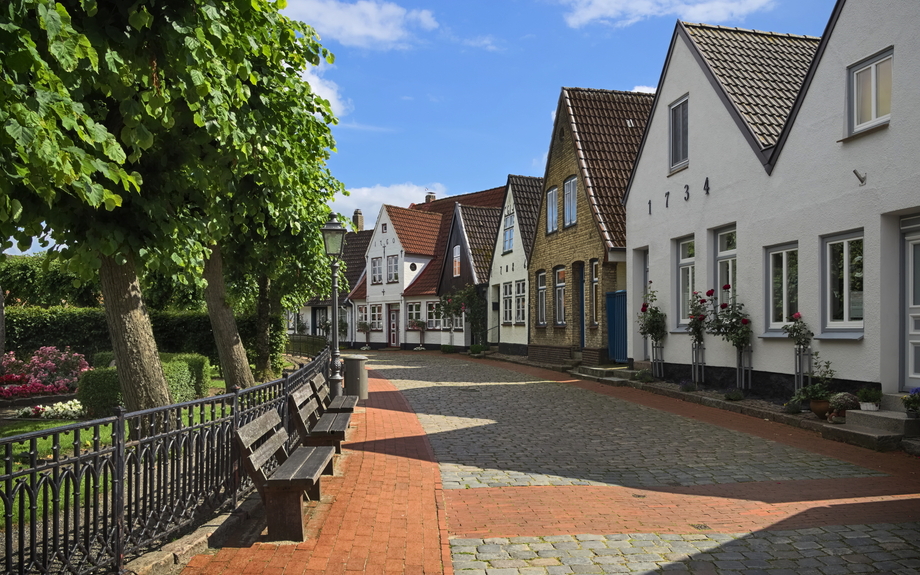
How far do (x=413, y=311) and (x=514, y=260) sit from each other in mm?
13882

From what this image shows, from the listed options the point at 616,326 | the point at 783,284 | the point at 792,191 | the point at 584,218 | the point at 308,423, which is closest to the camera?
the point at 308,423

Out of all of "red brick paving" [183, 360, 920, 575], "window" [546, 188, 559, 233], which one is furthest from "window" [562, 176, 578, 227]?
"red brick paving" [183, 360, 920, 575]

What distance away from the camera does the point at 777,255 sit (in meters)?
13.4

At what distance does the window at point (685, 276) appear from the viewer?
1669cm

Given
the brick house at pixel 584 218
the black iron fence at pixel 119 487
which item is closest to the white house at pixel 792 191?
the brick house at pixel 584 218

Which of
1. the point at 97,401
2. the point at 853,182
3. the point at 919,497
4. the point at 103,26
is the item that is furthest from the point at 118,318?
the point at 853,182

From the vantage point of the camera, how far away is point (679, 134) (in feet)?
56.1

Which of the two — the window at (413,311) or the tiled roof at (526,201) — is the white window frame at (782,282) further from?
the window at (413,311)

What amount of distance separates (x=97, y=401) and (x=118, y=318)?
17.9 ft

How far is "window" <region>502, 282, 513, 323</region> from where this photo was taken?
31922mm

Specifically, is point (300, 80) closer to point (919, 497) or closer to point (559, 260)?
point (919, 497)

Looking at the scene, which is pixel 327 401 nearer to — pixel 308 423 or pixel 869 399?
pixel 308 423

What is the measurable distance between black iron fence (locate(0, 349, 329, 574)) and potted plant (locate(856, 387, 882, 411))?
7.98 m

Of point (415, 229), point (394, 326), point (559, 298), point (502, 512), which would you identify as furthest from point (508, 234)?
point (502, 512)
